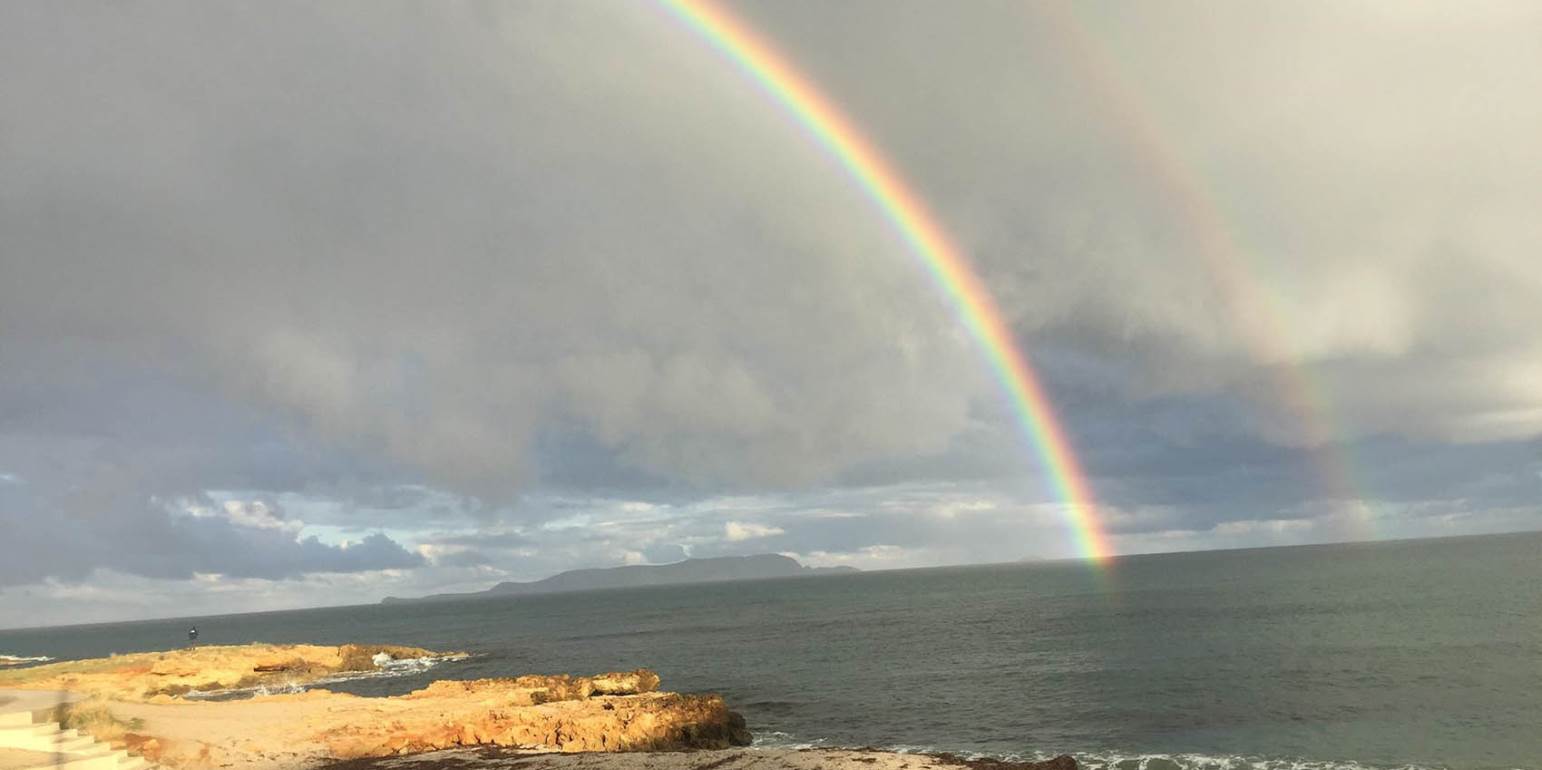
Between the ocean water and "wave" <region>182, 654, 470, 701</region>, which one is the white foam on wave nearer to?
the ocean water

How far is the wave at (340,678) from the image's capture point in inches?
A: 2413

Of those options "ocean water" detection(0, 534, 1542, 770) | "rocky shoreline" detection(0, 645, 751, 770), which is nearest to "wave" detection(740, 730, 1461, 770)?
"ocean water" detection(0, 534, 1542, 770)

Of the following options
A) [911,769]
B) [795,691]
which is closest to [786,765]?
[911,769]

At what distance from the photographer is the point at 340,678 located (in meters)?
73.6

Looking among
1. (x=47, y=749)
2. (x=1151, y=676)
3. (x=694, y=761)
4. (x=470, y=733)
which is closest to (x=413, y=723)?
(x=470, y=733)

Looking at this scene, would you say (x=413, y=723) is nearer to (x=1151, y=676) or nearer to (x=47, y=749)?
(x=47, y=749)

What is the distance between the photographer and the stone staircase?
78.3 ft

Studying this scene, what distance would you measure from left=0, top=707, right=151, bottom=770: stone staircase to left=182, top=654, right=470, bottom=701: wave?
34946mm

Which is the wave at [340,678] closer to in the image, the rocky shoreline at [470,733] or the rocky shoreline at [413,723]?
the rocky shoreline at [470,733]

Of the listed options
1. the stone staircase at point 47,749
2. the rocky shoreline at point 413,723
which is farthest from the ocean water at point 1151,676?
the stone staircase at point 47,749

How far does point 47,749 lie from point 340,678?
53.8 metres

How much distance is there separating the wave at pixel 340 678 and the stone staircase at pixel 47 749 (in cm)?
3495

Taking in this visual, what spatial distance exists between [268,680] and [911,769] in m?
64.6

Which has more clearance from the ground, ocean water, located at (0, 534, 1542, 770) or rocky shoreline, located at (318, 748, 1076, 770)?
rocky shoreline, located at (318, 748, 1076, 770)
